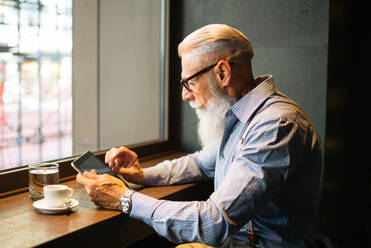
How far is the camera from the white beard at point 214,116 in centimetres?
164

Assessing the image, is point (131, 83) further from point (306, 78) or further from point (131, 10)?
point (306, 78)

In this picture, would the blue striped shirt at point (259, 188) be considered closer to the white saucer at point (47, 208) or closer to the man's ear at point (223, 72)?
the man's ear at point (223, 72)

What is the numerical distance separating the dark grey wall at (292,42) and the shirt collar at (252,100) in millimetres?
688

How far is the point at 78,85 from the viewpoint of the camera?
8.22 ft

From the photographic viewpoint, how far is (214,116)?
1.69m

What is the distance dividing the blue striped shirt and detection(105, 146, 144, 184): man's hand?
40 cm

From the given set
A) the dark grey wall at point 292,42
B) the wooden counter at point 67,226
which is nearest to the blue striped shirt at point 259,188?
the wooden counter at point 67,226

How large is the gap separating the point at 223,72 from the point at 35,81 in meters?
1.07

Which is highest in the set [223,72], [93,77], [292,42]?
[292,42]

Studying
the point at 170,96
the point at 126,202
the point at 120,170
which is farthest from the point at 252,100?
the point at 170,96

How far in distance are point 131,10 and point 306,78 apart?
3.65 feet

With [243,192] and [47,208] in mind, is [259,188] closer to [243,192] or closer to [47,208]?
[243,192]

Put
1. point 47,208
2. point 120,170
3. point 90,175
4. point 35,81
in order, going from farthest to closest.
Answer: point 35,81
point 120,170
point 90,175
point 47,208

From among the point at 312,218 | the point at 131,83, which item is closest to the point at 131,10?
the point at 131,83
